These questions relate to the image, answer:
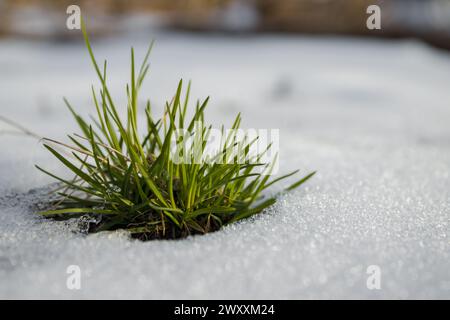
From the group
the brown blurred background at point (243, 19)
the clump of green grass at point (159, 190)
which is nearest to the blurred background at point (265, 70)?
the brown blurred background at point (243, 19)

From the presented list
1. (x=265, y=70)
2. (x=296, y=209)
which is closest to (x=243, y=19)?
(x=265, y=70)

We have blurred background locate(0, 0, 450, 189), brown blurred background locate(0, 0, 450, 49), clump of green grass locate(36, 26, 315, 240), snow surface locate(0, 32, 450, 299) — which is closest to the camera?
snow surface locate(0, 32, 450, 299)

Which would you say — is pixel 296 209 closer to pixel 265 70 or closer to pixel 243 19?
pixel 265 70

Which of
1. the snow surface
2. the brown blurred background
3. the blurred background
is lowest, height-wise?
the snow surface

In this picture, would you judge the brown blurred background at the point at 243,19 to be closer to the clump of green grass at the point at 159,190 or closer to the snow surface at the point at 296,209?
the snow surface at the point at 296,209

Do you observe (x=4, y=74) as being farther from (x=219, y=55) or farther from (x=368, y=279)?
Result: (x=368, y=279)

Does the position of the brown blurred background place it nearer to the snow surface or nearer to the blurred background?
the blurred background

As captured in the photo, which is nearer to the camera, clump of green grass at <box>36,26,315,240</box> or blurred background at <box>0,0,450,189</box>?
clump of green grass at <box>36,26,315,240</box>

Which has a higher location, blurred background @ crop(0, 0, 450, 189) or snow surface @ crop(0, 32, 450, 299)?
blurred background @ crop(0, 0, 450, 189)

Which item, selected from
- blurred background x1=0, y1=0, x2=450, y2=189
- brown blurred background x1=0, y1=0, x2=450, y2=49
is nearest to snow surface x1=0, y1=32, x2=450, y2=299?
blurred background x1=0, y1=0, x2=450, y2=189
